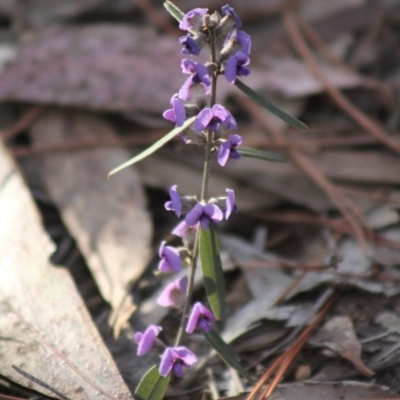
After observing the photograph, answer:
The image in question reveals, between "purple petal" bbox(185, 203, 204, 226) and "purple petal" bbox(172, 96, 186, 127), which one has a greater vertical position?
"purple petal" bbox(172, 96, 186, 127)

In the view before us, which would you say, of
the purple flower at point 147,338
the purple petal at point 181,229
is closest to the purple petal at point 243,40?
the purple petal at point 181,229

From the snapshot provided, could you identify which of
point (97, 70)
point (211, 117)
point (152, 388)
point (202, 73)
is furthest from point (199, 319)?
Answer: point (97, 70)

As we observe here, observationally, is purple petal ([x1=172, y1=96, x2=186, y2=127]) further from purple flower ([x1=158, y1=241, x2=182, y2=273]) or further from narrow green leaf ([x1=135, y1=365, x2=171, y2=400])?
narrow green leaf ([x1=135, y1=365, x2=171, y2=400])

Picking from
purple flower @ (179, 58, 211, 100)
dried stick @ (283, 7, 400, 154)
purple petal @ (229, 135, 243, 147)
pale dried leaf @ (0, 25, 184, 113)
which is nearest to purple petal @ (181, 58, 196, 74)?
purple flower @ (179, 58, 211, 100)

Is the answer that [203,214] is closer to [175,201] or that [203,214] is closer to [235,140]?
[175,201]

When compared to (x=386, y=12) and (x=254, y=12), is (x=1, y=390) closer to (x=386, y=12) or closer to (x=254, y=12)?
(x=254, y=12)

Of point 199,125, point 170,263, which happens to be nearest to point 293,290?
point 170,263

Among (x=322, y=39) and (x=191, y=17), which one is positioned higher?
(x=322, y=39)
